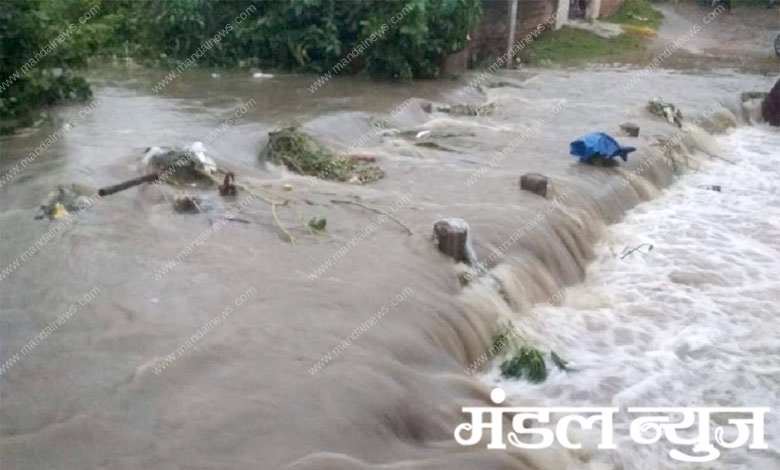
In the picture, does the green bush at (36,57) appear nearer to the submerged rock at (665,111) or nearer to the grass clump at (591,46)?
the submerged rock at (665,111)

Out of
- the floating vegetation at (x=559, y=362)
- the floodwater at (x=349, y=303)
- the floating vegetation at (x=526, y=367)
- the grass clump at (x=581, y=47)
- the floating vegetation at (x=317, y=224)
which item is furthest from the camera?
the grass clump at (x=581, y=47)

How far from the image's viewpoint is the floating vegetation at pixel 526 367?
5855 millimetres

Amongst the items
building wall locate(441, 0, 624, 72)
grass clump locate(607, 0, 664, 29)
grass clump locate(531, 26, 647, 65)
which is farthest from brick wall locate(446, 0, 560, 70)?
grass clump locate(607, 0, 664, 29)

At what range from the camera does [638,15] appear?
950 inches

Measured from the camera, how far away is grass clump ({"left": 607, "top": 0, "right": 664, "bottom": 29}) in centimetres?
2330

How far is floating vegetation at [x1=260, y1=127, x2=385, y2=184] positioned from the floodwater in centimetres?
21

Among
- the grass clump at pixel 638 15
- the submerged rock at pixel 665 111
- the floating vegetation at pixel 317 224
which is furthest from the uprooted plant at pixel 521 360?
the grass clump at pixel 638 15

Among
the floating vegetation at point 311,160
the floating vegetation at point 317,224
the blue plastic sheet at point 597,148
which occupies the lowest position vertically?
the blue plastic sheet at point 597,148

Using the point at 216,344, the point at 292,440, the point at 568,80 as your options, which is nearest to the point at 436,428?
the point at 292,440

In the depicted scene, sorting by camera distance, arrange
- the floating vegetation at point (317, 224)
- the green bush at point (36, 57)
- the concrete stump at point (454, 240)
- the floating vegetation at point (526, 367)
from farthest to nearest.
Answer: the green bush at point (36, 57) < the floating vegetation at point (317, 224) < the concrete stump at point (454, 240) < the floating vegetation at point (526, 367)

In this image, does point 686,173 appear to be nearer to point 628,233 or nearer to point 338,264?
point 628,233

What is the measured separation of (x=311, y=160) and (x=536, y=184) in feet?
7.50

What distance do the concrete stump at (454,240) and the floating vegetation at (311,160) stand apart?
199 centimetres

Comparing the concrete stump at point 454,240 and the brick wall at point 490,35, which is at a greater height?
the concrete stump at point 454,240
